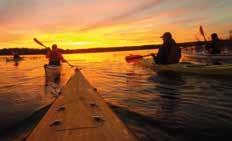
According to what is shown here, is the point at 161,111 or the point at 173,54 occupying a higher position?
the point at 173,54

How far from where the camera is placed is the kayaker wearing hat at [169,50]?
18.3m

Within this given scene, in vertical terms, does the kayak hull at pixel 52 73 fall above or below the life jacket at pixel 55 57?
below

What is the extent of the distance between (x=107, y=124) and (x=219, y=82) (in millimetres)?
10859

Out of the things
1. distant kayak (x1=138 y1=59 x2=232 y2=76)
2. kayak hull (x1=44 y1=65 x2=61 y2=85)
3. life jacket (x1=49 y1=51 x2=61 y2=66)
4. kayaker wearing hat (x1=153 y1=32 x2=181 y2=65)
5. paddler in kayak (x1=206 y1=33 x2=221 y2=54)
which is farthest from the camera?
paddler in kayak (x1=206 y1=33 x2=221 y2=54)

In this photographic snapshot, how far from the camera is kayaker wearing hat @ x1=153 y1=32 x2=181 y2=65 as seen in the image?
1831 centimetres

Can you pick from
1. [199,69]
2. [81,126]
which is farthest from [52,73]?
[81,126]

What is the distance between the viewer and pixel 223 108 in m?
8.27

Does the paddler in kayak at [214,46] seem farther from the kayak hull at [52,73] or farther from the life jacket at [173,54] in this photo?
the kayak hull at [52,73]

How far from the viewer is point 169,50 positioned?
18469 millimetres

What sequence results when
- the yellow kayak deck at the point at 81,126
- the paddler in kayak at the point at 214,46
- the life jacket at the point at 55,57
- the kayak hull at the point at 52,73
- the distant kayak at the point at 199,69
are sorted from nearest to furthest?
1. the yellow kayak deck at the point at 81,126
2. the distant kayak at the point at 199,69
3. the kayak hull at the point at 52,73
4. the life jacket at the point at 55,57
5. the paddler in kayak at the point at 214,46

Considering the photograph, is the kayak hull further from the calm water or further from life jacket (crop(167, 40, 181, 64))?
life jacket (crop(167, 40, 181, 64))

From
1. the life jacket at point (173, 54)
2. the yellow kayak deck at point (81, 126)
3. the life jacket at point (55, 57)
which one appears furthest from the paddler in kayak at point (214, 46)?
the yellow kayak deck at point (81, 126)

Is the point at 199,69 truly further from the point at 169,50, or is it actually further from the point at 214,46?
the point at 214,46

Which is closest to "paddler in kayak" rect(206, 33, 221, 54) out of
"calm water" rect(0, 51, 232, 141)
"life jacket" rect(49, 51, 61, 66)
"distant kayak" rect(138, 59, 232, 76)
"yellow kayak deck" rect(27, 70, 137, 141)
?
"distant kayak" rect(138, 59, 232, 76)
